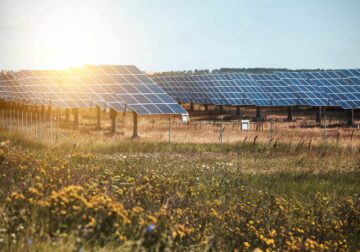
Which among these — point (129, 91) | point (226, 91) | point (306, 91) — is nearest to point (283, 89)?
point (306, 91)

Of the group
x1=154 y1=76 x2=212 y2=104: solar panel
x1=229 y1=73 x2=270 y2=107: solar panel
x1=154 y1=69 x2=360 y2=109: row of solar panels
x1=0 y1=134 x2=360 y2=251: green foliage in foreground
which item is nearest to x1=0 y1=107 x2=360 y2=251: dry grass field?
x1=0 y1=134 x2=360 y2=251: green foliage in foreground

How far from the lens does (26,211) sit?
5977mm

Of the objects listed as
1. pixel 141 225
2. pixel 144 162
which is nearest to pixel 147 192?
pixel 141 225

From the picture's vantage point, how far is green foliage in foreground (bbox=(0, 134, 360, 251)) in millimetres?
5652

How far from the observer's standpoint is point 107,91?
109 ft

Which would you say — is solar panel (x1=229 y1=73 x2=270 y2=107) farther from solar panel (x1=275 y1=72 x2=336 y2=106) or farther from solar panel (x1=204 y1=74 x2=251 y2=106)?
solar panel (x1=275 y1=72 x2=336 y2=106)

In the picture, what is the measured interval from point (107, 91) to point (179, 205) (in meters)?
25.0

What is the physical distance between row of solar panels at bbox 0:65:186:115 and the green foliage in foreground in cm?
1177

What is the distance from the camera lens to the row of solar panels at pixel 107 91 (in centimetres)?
3016

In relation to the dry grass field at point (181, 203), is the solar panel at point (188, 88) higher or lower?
higher

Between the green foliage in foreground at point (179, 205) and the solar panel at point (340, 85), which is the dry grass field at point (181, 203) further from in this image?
the solar panel at point (340, 85)

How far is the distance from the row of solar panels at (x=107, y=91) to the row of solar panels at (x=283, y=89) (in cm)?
1681

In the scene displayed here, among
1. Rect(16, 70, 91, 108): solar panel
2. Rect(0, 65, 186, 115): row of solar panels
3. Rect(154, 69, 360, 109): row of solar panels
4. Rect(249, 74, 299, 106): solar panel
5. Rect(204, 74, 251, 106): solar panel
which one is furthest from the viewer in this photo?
Rect(204, 74, 251, 106): solar panel

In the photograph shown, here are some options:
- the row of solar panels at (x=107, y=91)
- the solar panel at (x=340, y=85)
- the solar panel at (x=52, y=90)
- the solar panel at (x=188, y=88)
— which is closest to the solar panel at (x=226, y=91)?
the solar panel at (x=188, y=88)
